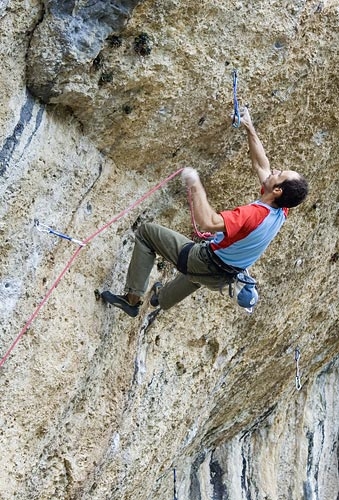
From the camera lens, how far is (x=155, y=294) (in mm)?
5832

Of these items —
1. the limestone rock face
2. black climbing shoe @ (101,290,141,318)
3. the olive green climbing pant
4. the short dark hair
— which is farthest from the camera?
black climbing shoe @ (101,290,141,318)

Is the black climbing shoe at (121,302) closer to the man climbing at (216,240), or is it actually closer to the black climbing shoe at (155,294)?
the man climbing at (216,240)

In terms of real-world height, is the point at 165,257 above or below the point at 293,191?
below

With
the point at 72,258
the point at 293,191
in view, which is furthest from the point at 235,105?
the point at 72,258

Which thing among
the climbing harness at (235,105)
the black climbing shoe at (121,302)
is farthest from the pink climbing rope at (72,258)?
the climbing harness at (235,105)

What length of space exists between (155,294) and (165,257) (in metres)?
0.68

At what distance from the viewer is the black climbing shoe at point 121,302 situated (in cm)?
535

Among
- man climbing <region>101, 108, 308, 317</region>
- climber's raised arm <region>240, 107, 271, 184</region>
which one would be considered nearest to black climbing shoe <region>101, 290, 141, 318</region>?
man climbing <region>101, 108, 308, 317</region>

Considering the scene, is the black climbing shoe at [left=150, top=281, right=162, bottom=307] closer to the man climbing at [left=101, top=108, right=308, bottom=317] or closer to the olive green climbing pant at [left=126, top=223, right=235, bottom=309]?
the man climbing at [left=101, top=108, right=308, bottom=317]

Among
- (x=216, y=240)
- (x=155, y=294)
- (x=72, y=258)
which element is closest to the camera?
(x=216, y=240)

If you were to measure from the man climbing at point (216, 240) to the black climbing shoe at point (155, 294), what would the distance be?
101 mm

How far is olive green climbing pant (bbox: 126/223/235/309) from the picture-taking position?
16.6ft

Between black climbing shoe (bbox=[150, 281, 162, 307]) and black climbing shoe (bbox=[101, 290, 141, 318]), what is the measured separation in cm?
37

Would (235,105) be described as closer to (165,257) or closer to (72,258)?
(165,257)
